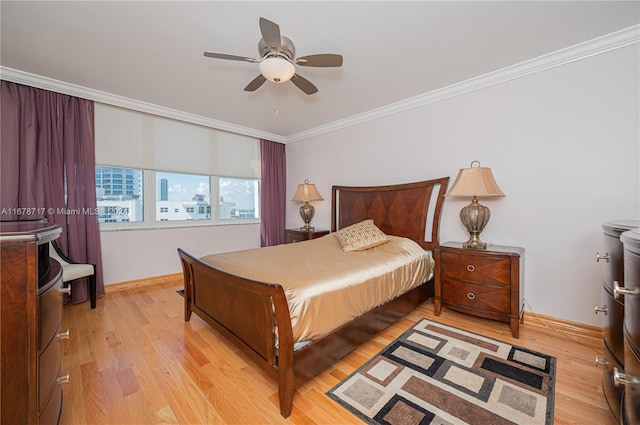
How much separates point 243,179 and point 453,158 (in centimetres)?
338

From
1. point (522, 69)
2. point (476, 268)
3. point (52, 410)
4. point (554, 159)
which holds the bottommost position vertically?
point (52, 410)

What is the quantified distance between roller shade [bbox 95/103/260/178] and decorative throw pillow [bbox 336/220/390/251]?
2.45m

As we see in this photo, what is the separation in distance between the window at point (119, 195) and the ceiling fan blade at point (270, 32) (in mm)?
2890

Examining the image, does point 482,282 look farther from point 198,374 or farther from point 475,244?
point 198,374

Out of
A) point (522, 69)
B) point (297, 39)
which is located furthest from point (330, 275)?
point (522, 69)

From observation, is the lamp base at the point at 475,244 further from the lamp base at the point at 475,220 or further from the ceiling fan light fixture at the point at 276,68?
the ceiling fan light fixture at the point at 276,68

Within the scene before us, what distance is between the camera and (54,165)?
285cm

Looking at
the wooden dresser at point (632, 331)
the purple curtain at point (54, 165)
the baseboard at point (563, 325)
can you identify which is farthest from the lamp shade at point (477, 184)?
the purple curtain at point (54, 165)

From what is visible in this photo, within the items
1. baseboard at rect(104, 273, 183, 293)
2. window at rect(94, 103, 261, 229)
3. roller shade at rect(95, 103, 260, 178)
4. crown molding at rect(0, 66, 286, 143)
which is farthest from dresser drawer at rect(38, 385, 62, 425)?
crown molding at rect(0, 66, 286, 143)

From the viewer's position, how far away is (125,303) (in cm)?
294

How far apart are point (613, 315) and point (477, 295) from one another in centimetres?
112

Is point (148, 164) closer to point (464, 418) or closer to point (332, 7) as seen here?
point (332, 7)

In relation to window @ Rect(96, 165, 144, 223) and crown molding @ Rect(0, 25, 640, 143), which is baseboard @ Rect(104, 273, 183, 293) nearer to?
window @ Rect(96, 165, 144, 223)

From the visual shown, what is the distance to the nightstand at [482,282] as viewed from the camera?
7.16ft
